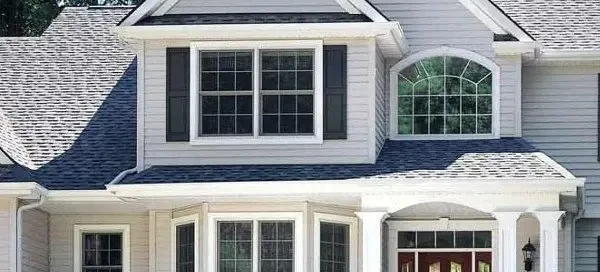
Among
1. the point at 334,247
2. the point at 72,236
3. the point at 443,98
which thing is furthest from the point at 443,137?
the point at 72,236

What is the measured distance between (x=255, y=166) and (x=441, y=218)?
3271mm

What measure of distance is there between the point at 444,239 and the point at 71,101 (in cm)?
700

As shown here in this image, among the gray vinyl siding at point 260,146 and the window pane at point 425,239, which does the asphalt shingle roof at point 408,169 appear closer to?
the gray vinyl siding at point 260,146

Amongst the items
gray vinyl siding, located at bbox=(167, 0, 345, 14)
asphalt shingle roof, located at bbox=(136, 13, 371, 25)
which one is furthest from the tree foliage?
asphalt shingle roof, located at bbox=(136, 13, 371, 25)

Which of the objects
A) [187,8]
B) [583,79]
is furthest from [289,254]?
[583,79]

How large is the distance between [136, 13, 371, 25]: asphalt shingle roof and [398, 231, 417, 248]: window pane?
3.74 meters

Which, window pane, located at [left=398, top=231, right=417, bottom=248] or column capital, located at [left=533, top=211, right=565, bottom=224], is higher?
column capital, located at [left=533, top=211, right=565, bottom=224]

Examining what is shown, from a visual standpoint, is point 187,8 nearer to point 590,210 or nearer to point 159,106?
point 159,106

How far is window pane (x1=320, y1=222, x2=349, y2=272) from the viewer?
80.5 feet

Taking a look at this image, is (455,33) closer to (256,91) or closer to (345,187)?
(256,91)

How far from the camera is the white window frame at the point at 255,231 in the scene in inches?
953

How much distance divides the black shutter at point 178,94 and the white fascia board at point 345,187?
4.29ft

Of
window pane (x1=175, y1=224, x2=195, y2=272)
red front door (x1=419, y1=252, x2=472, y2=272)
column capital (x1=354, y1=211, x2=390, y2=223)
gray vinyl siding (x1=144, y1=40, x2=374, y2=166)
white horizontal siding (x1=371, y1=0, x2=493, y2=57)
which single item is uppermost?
white horizontal siding (x1=371, y1=0, x2=493, y2=57)

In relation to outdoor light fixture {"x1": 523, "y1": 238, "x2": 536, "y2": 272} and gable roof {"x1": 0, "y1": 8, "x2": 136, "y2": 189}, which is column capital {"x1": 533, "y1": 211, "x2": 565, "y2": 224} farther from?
gable roof {"x1": 0, "y1": 8, "x2": 136, "y2": 189}
